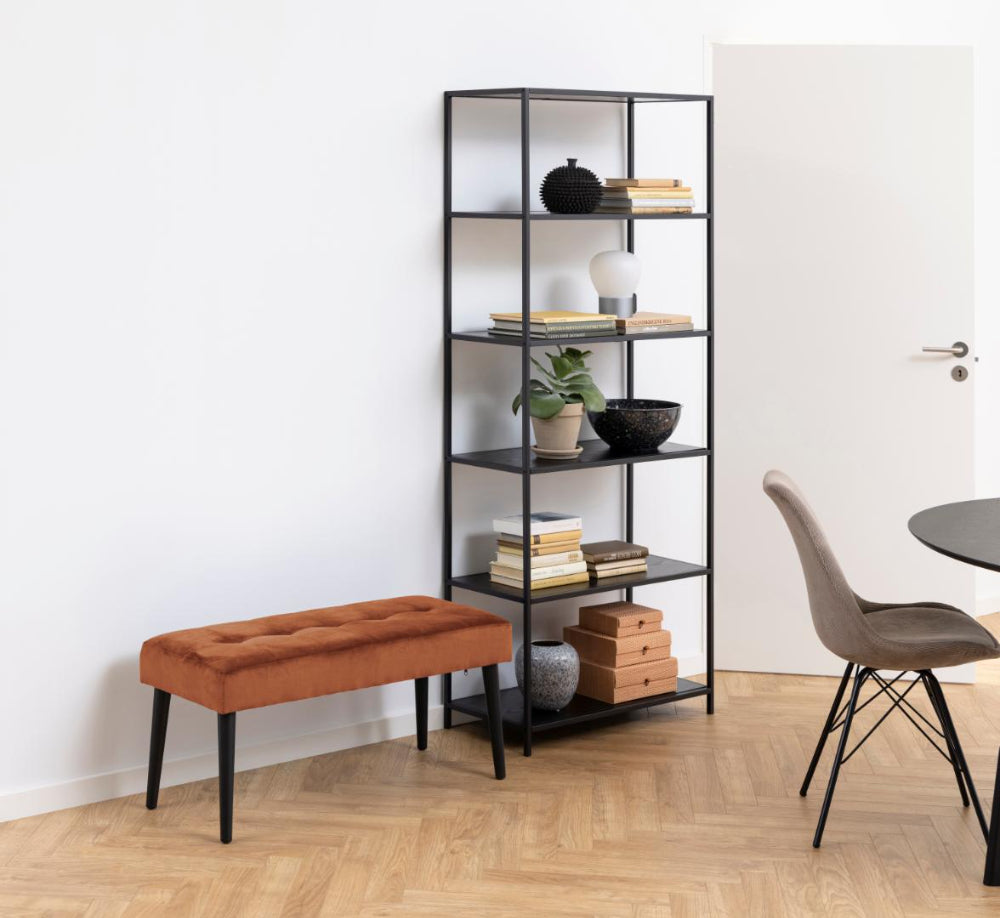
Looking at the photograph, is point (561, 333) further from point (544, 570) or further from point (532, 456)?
point (544, 570)

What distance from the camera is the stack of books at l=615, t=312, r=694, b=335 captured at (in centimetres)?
424

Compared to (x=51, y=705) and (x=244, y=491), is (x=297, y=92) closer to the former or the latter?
(x=244, y=491)

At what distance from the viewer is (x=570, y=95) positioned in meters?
4.04

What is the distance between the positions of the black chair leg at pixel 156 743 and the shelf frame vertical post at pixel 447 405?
97 cm

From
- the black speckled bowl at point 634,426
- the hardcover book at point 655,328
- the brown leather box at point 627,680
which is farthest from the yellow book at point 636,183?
the brown leather box at point 627,680

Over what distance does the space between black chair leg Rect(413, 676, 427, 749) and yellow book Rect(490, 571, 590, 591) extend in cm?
37

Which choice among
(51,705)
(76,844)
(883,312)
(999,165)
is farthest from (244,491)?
(999,165)

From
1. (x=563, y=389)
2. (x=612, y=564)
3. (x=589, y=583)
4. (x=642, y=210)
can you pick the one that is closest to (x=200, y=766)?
(x=589, y=583)

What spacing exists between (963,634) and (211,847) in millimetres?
1888

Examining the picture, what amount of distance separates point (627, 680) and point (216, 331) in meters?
1.62

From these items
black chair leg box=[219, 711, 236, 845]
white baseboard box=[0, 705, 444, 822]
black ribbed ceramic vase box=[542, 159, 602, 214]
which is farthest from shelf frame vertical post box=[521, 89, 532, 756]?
black chair leg box=[219, 711, 236, 845]

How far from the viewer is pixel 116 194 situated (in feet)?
12.0

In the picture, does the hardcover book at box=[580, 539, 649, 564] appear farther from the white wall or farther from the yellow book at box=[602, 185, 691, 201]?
the yellow book at box=[602, 185, 691, 201]

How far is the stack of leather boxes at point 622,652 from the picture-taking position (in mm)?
4348
